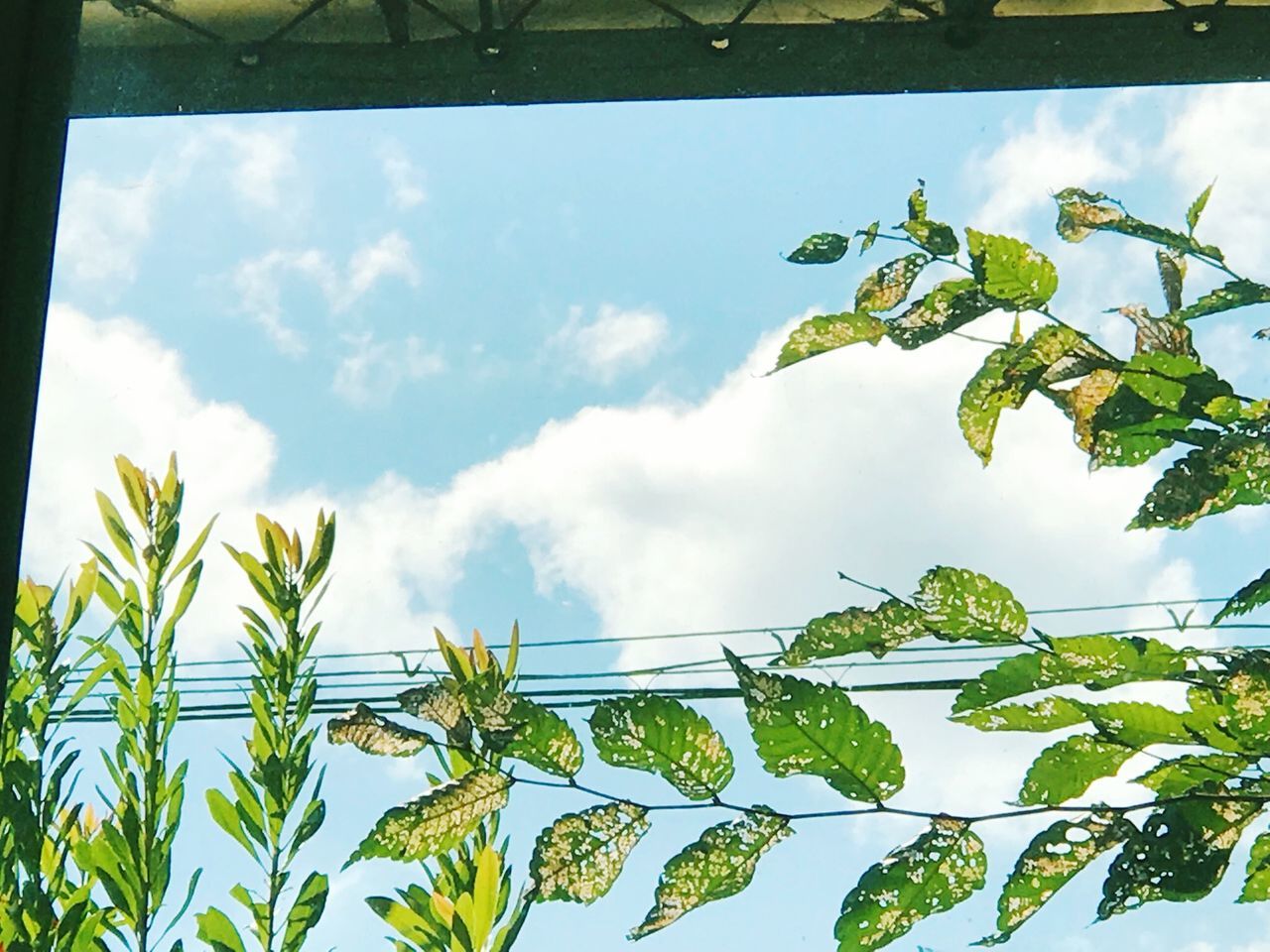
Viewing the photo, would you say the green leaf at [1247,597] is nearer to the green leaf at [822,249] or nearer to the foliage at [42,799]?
the green leaf at [822,249]

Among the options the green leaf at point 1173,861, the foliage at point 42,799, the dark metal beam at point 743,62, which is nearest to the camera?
the green leaf at point 1173,861

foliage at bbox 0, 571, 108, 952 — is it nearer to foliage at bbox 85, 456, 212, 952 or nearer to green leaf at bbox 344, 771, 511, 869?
foliage at bbox 85, 456, 212, 952

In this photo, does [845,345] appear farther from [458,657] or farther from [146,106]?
[146,106]

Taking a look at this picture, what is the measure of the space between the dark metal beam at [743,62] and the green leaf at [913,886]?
52 centimetres

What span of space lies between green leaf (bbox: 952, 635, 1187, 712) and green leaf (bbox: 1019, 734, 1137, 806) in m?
0.02

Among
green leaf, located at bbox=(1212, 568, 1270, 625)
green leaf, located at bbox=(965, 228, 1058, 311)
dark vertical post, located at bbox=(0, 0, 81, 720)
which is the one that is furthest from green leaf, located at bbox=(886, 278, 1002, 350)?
dark vertical post, located at bbox=(0, 0, 81, 720)

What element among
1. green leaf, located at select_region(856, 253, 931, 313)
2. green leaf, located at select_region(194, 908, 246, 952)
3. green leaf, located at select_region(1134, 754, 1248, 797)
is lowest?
green leaf, located at select_region(194, 908, 246, 952)

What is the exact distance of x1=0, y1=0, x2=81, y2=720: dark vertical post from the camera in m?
0.32

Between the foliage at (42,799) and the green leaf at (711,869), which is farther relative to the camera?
the foliage at (42,799)

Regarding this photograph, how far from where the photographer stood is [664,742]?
27cm

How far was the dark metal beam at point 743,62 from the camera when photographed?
→ 61cm

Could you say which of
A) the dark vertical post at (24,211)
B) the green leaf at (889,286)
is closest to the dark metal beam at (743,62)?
the dark vertical post at (24,211)

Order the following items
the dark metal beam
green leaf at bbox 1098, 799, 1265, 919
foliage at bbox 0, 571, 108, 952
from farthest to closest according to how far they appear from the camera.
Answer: the dark metal beam < foliage at bbox 0, 571, 108, 952 < green leaf at bbox 1098, 799, 1265, 919

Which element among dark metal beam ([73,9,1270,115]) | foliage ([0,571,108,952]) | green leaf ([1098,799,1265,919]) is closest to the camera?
green leaf ([1098,799,1265,919])
